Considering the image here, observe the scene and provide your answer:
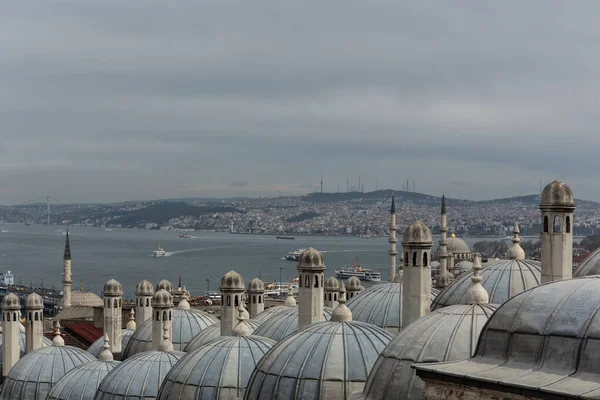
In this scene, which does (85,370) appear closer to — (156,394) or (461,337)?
(156,394)

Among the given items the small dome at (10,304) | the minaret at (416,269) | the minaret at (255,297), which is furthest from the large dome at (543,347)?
the small dome at (10,304)

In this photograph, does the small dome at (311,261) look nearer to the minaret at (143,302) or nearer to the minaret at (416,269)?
the minaret at (416,269)

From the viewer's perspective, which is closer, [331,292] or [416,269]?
[416,269]

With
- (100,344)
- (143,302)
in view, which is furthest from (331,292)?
(100,344)

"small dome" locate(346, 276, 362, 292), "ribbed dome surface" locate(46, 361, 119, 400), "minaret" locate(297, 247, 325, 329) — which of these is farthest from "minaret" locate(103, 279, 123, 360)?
"minaret" locate(297, 247, 325, 329)

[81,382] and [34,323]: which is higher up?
[34,323]

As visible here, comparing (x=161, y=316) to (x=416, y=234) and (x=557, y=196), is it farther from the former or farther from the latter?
(x=557, y=196)

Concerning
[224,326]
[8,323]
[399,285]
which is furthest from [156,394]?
[8,323]
